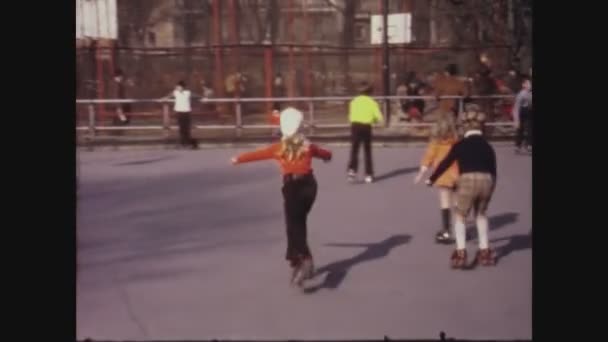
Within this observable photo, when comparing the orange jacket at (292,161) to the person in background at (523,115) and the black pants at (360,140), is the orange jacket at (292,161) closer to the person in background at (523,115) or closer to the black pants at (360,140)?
the black pants at (360,140)

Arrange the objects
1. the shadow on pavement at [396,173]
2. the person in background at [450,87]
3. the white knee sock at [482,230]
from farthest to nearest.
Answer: the person in background at [450,87] → the shadow on pavement at [396,173] → the white knee sock at [482,230]

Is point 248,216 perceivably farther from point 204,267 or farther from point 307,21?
point 307,21

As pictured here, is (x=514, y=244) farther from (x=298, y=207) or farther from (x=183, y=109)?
(x=183, y=109)

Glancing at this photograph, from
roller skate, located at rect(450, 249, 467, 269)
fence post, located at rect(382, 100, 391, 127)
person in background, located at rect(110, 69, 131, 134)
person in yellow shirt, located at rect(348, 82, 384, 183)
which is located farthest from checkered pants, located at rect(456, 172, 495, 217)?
person in background, located at rect(110, 69, 131, 134)

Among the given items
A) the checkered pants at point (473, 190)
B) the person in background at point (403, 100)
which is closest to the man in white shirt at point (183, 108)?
the person in background at point (403, 100)

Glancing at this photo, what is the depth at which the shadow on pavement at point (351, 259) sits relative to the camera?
23.8 feet

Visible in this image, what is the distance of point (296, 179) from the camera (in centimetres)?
693

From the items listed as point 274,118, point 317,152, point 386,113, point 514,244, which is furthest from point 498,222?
point 386,113

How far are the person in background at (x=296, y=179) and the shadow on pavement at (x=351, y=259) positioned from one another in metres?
0.30

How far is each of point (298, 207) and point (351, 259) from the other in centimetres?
138

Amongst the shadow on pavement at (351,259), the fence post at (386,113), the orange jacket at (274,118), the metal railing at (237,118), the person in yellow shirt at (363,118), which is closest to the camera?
the shadow on pavement at (351,259)

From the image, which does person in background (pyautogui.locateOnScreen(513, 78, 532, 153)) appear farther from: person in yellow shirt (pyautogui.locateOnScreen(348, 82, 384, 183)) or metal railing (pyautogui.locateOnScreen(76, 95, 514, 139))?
person in yellow shirt (pyautogui.locateOnScreen(348, 82, 384, 183))

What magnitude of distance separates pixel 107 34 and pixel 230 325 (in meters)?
16.9
